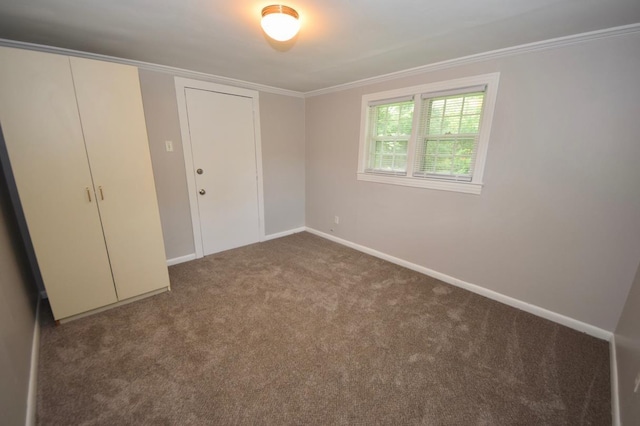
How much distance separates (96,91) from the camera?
1.88 meters

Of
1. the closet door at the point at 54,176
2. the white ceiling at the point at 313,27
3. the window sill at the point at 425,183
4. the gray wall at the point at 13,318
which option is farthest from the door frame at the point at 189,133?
the window sill at the point at 425,183

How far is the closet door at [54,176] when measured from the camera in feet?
5.42

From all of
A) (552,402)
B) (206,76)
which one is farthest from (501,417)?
(206,76)

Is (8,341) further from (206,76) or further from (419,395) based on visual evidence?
(206,76)

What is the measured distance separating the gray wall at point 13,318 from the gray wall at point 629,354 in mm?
2861

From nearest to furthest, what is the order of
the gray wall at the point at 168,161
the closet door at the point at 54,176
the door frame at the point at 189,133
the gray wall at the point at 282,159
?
the closet door at the point at 54,176
the gray wall at the point at 168,161
the door frame at the point at 189,133
the gray wall at the point at 282,159

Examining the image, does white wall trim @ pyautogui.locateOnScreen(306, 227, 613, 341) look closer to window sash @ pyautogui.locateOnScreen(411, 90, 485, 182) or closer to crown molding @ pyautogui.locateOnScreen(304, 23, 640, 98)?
window sash @ pyautogui.locateOnScreen(411, 90, 485, 182)

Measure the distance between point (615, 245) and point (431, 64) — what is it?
2.13 m

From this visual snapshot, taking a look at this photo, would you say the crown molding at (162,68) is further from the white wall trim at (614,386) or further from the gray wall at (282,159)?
the white wall trim at (614,386)

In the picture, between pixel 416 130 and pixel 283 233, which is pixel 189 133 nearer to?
pixel 283 233

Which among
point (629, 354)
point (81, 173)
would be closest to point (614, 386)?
point (629, 354)

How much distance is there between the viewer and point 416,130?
2.72m

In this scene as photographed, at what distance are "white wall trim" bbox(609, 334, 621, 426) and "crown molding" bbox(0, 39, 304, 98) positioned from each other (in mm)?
4252

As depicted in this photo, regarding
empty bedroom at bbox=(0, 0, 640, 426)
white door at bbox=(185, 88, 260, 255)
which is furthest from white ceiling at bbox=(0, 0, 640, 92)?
white door at bbox=(185, 88, 260, 255)
